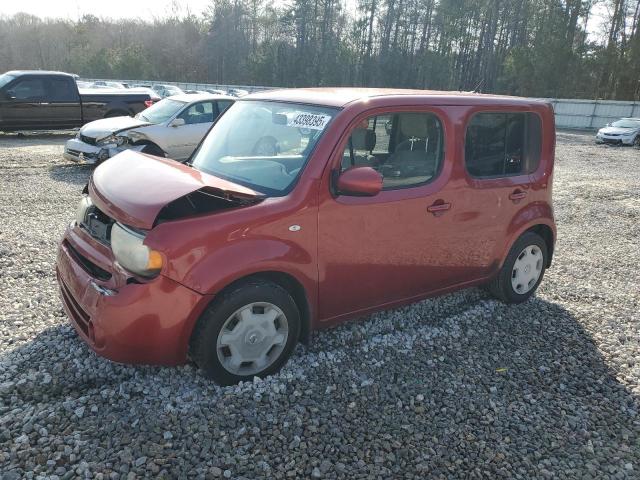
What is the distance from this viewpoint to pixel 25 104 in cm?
1382

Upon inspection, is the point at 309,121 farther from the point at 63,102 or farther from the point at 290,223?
the point at 63,102

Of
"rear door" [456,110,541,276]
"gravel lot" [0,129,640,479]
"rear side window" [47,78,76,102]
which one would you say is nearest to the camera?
"gravel lot" [0,129,640,479]

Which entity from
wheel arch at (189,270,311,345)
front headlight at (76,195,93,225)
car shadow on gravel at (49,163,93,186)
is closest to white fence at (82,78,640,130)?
car shadow on gravel at (49,163,93,186)

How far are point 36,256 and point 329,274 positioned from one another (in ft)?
12.0

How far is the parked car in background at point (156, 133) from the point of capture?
10.0 meters

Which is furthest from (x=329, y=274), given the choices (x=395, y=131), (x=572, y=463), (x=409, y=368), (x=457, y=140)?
(x=572, y=463)

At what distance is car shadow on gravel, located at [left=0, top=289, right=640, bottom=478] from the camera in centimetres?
269

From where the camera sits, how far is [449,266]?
4012 mm

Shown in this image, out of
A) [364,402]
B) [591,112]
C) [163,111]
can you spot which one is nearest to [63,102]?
[163,111]

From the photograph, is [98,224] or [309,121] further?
[309,121]

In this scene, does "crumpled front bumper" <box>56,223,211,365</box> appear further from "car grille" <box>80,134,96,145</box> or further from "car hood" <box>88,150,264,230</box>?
"car grille" <box>80,134,96,145</box>

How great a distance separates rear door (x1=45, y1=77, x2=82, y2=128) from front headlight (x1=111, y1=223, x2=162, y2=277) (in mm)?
13582

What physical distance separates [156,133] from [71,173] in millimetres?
1974

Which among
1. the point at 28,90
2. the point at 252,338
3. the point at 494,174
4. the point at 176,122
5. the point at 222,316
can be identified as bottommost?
the point at 252,338
